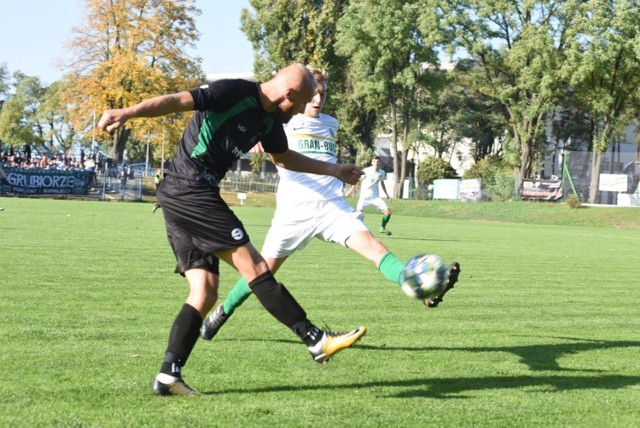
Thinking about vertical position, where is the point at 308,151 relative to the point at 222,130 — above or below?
below

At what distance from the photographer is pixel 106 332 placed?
698cm

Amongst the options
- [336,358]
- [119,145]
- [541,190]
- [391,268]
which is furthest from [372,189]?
[119,145]

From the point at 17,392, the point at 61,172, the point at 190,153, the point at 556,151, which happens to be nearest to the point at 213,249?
the point at 190,153

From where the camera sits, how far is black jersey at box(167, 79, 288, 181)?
5.09 metres

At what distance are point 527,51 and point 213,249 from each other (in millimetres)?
52145

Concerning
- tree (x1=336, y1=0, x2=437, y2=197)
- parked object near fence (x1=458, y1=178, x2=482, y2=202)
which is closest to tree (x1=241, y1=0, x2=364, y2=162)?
tree (x1=336, y1=0, x2=437, y2=197)

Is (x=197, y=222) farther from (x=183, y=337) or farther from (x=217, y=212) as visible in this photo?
(x=183, y=337)

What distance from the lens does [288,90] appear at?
521 centimetres

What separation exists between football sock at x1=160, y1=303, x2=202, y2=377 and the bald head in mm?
1287

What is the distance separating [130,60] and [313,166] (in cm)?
5098

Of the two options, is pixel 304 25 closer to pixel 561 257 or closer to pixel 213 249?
pixel 561 257

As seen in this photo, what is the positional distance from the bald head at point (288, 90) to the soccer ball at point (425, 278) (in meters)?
1.26

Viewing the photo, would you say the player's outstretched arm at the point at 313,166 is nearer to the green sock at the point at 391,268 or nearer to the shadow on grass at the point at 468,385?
the green sock at the point at 391,268

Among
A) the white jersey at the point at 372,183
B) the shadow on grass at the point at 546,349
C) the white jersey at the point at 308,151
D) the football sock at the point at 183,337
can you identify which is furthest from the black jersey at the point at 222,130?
the white jersey at the point at 372,183
